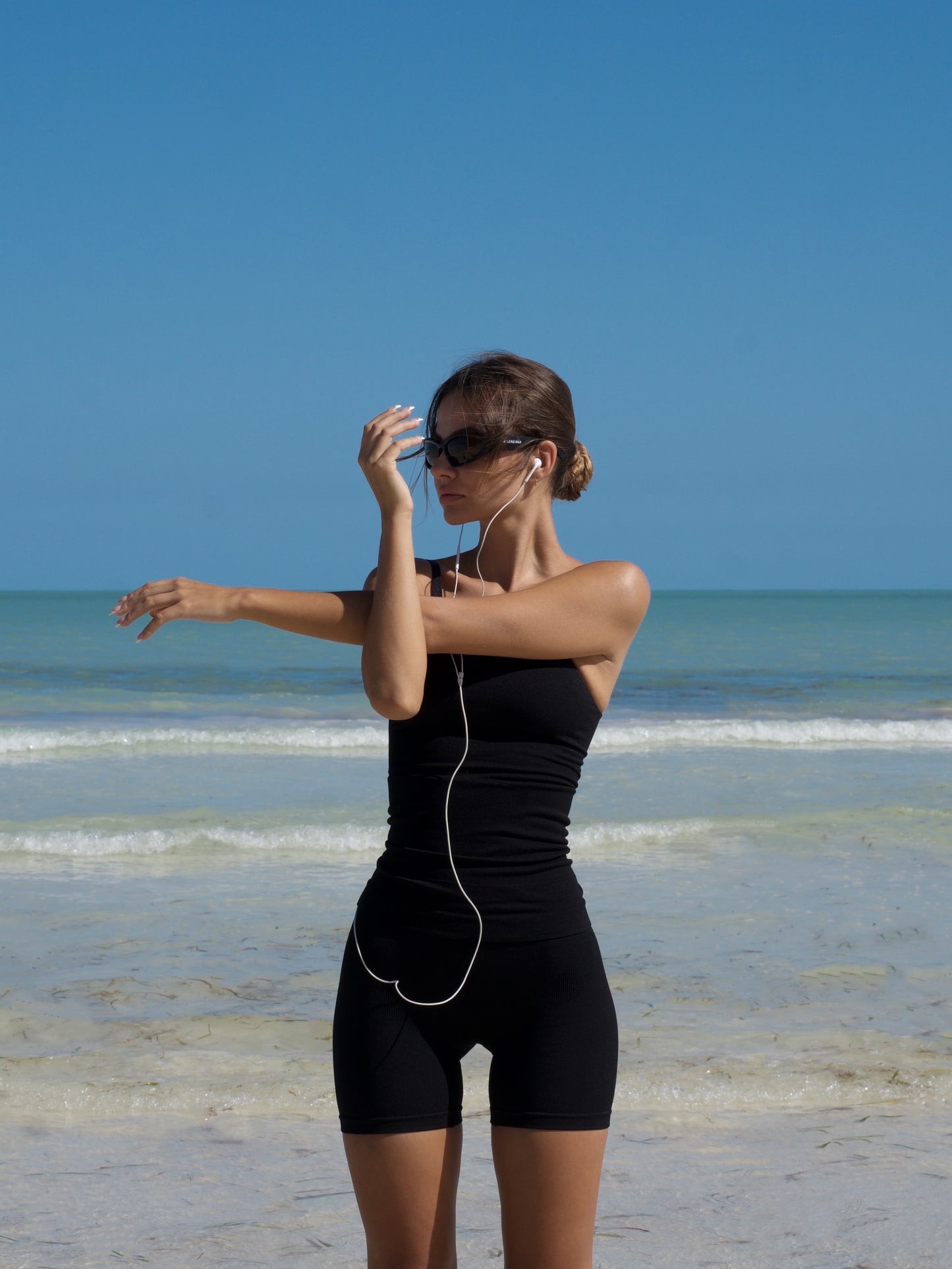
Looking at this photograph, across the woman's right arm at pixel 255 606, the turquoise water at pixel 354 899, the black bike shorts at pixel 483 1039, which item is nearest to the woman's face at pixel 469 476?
the woman's right arm at pixel 255 606

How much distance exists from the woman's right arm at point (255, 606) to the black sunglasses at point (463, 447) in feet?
1.04

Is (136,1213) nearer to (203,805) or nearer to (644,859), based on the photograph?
(644,859)

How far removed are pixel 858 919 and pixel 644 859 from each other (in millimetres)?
2035

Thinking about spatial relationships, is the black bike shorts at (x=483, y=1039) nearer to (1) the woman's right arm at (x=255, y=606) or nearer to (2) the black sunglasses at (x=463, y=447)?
(1) the woman's right arm at (x=255, y=606)

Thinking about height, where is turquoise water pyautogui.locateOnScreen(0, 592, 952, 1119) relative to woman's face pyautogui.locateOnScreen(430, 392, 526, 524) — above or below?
below

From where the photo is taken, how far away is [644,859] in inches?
→ 351

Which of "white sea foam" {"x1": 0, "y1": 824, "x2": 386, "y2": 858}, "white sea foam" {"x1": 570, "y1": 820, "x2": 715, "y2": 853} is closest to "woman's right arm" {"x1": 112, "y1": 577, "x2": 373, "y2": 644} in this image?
"white sea foam" {"x1": 570, "y1": 820, "x2": 715, "y2": 853}

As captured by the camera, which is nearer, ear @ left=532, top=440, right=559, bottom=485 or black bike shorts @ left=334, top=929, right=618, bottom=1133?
black bike shorts @ left=334, top=929, right=618, bottom=1133

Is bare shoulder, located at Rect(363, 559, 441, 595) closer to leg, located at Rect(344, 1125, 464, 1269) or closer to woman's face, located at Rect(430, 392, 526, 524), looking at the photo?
woman's face, located at Rect(430, 392, 526, 524)

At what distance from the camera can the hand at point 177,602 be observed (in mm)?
2104

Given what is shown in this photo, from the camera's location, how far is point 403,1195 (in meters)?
1.99

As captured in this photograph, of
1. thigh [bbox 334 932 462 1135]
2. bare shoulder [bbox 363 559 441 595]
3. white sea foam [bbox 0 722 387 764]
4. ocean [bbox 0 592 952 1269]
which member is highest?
bare shoulder [bbox 363 559 441 595]

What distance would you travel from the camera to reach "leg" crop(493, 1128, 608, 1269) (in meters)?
1.99

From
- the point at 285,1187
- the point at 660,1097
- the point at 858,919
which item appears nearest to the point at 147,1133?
the point at 285,1187
